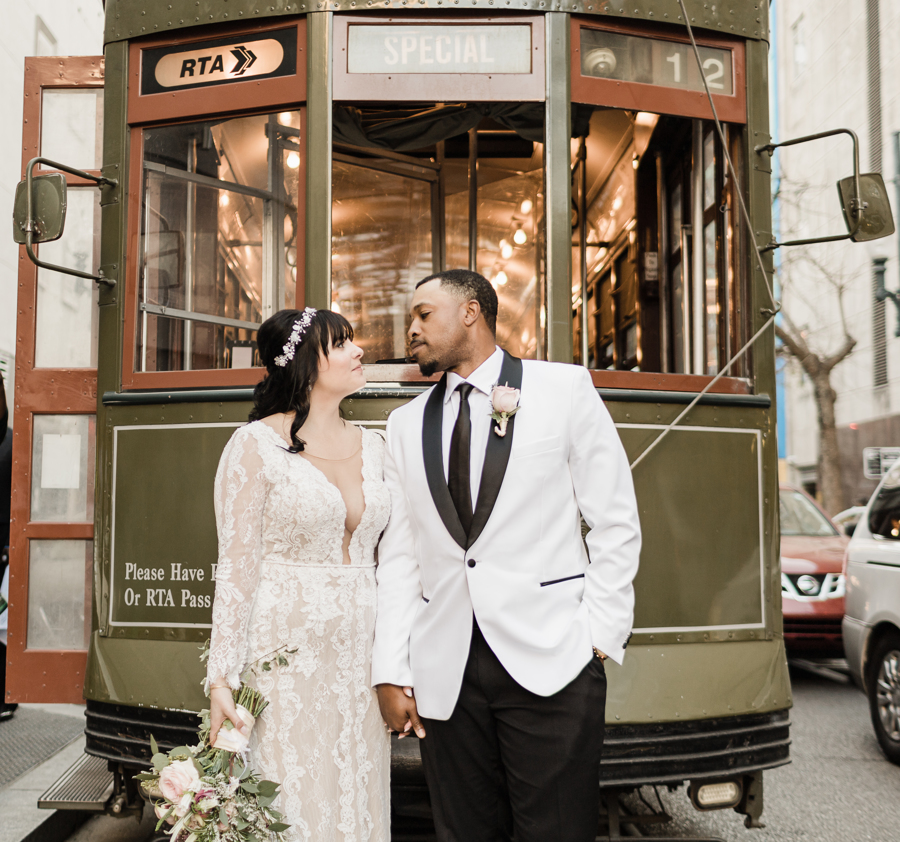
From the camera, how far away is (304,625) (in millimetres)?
2676

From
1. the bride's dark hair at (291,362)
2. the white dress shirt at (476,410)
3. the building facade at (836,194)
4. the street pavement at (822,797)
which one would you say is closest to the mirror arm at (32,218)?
the bride's dark hair at (291,362)

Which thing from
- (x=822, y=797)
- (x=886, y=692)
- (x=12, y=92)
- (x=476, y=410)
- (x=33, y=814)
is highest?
(x=12, y=92)

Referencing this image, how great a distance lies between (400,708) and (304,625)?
0.38 m

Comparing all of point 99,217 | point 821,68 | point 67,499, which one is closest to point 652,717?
point 67,499

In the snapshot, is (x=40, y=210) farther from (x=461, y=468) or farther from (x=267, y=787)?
(x=267, y=787)

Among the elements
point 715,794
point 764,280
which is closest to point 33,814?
point 715,794

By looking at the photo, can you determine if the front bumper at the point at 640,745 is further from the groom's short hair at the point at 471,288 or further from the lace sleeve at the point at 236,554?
the groom's short hair at the point at 471,288

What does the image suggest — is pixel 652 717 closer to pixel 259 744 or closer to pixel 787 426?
pixel 259 744

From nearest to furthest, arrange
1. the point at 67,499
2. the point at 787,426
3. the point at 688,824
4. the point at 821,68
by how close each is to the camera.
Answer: the point at 67,499, the point at 688,824, the point at 821,68, the point at 787,426

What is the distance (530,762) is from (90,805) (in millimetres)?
2080

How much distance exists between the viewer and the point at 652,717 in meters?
3.32

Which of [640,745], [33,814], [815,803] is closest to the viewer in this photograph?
[640,745]

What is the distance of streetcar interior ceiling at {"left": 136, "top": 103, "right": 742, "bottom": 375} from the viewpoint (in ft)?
12.7

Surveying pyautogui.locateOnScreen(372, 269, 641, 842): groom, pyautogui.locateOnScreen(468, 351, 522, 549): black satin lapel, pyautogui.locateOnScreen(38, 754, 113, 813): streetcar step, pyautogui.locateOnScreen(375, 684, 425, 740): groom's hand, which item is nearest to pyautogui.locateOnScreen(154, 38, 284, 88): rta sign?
pyautogui.locateOnScreen(372, 269, 641, 842): groom
